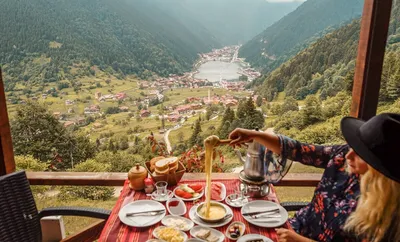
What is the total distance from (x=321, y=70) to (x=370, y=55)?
1.37 m

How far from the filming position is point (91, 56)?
498 cm

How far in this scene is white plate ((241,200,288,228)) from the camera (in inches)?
65.7

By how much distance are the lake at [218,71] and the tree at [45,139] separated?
1868mm

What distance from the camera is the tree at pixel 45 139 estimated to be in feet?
13.1

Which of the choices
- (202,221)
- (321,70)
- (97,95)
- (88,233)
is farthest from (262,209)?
(97,95)

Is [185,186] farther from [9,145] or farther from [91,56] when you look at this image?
[91,56]

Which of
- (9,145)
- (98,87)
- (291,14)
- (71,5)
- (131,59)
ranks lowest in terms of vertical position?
(9,145)

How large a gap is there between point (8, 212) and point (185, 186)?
3.53ft

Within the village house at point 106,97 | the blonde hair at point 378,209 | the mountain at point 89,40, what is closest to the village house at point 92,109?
the village house at point 106,97

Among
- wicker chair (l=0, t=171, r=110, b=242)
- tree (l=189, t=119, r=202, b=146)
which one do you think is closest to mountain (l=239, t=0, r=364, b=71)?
tree (l=189, t=119, r=202, b=146)

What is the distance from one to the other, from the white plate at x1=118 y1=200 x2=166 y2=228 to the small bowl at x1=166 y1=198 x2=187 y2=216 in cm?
4

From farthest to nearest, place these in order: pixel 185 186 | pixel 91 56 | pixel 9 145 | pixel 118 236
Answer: pixel 91 56
pixel 9 145
pixel 185 186
pixel 118 236

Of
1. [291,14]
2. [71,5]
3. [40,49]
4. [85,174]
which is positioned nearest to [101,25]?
[71,5]

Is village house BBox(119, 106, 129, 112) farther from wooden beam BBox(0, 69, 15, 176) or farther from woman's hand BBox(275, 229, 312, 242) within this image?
woman's hand BBox(275, 229, 312, 242)
